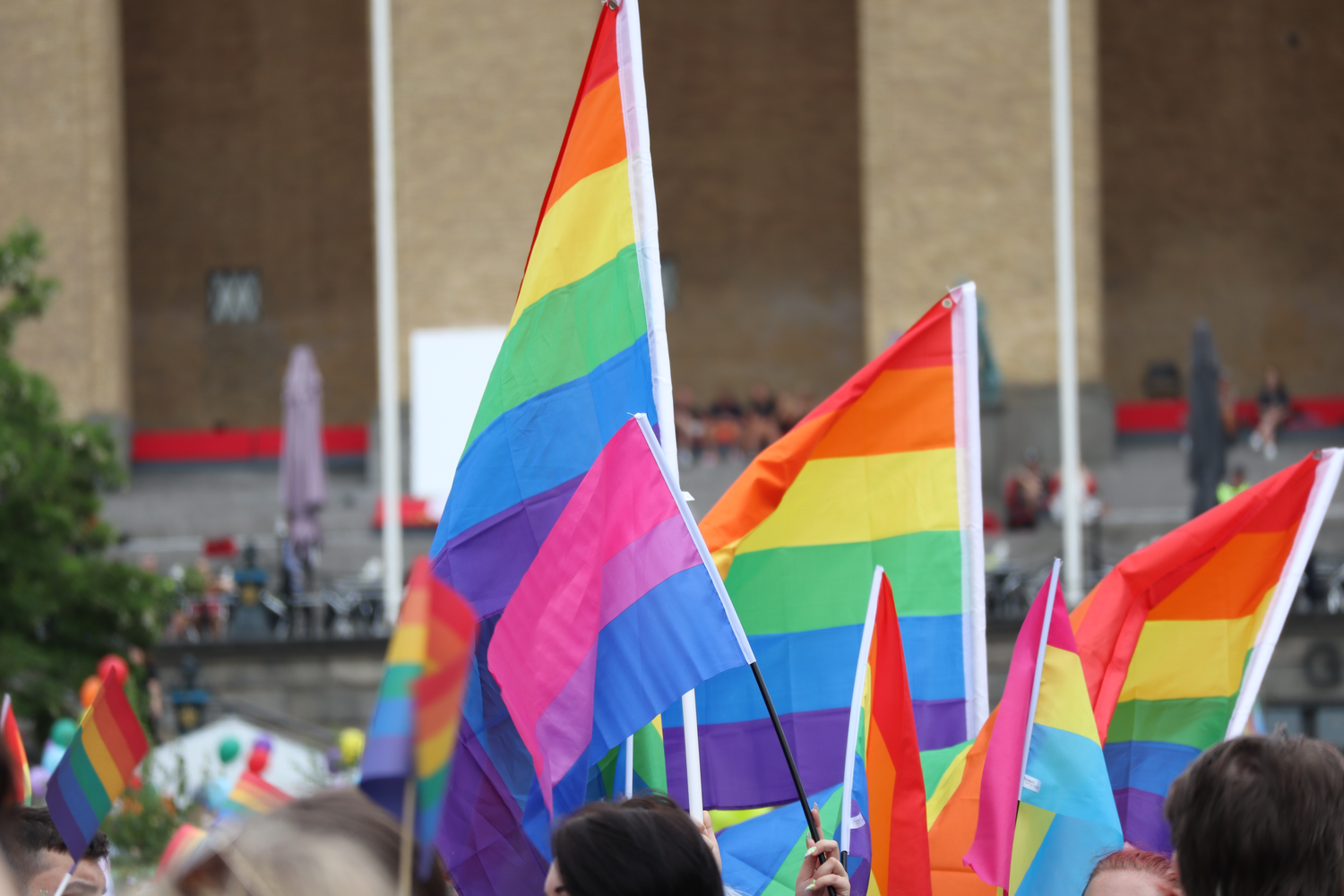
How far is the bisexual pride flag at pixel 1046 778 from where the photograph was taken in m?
3.62

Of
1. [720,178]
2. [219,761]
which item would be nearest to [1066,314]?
[219,761]

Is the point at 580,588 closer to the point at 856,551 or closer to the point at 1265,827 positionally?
the point at 856,551

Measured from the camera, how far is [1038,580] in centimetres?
1647

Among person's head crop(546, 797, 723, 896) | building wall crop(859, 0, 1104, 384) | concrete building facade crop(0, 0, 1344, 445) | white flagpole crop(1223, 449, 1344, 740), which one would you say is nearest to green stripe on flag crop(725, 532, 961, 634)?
white flagpole crop(1223, 449, 1344, 740)

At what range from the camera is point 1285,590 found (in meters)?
4.66

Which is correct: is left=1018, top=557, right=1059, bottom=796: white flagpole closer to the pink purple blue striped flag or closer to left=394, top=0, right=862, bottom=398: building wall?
the pink purple blue striped flag

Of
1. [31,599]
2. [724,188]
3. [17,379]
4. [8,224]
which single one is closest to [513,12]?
[724,188]

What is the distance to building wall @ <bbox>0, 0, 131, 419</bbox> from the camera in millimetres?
24656

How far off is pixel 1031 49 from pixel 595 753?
67.4ft

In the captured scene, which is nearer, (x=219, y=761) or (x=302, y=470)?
(x=219, y=761)

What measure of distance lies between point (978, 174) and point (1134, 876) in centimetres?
2035

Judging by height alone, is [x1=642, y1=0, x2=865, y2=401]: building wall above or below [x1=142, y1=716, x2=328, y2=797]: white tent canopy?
above

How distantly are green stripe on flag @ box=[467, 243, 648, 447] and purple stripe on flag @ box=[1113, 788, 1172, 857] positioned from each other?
6.54ft

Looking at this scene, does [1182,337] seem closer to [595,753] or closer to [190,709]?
[190,709]
